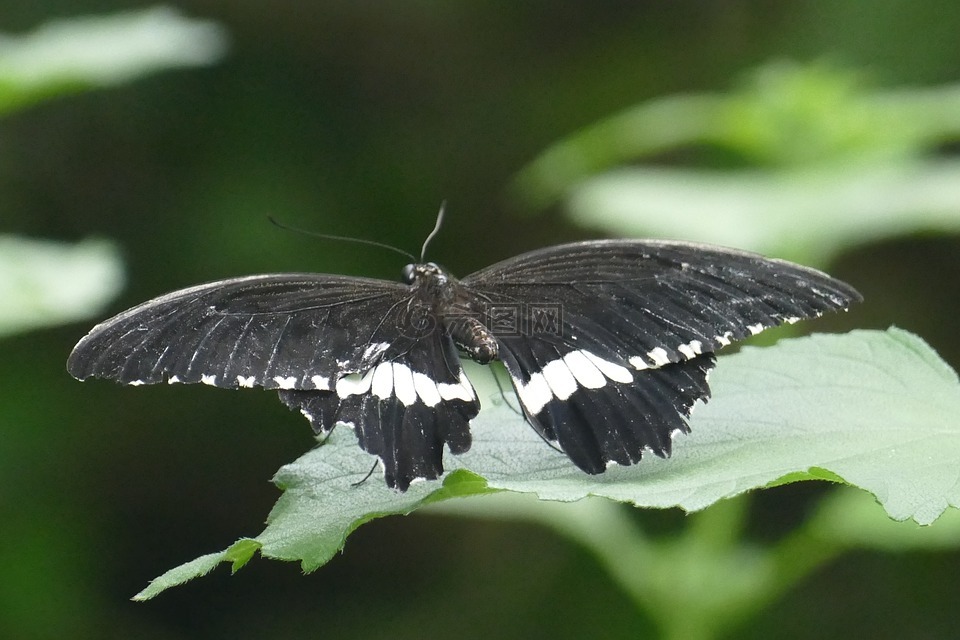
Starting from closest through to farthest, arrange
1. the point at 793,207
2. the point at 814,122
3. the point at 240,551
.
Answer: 1. the point at 240,551
2. the point at 793,207
3. the point at 814,122

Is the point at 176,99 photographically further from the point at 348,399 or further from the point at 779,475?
the point at 779,475

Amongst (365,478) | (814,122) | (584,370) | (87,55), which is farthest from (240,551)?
(814,122)

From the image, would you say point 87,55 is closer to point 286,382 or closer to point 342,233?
point 286,382

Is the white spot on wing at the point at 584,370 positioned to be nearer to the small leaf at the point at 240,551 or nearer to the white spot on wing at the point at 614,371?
the white spot on wing at the point at 614,371

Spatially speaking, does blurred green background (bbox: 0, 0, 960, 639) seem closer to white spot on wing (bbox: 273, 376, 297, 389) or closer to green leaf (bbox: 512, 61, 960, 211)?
green leaf (bbox: 512, 61, 960, 211)

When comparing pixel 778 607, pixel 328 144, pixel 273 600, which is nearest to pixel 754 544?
pixel 778 607

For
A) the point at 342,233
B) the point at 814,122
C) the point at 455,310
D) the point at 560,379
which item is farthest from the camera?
the point at 342,233

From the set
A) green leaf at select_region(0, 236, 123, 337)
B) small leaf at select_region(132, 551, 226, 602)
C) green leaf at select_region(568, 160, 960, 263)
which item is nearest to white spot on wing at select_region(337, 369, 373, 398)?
small leaf at select_region(132, 551, 226, 602)
